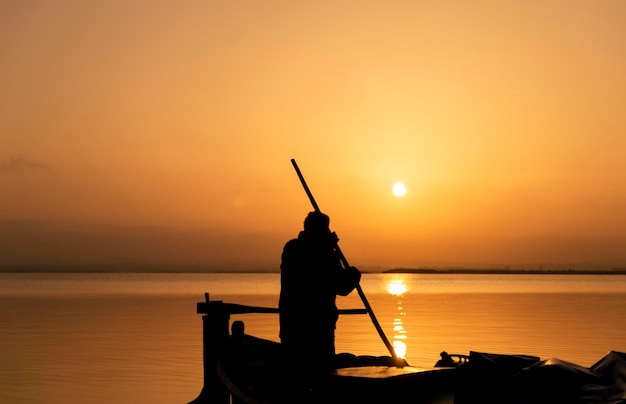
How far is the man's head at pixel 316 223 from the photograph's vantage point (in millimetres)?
10375

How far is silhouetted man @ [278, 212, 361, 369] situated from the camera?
10430 millimetres

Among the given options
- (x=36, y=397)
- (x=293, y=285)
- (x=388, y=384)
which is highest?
(x=293, y=285)

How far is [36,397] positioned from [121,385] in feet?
8.32

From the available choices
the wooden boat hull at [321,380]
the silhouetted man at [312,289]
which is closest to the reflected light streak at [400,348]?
the wooden boat hull at [321,380]

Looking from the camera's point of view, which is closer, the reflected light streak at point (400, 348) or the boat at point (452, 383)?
the boat at point (452, 383)

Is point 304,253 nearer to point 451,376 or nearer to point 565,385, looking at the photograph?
point 451,376

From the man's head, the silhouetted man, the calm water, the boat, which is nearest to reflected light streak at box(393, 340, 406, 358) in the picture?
the calm water

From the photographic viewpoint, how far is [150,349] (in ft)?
97.9

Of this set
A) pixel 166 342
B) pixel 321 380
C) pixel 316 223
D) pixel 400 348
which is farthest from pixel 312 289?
pixel 166 342

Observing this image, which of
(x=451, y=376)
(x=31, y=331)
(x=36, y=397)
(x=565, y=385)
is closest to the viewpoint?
(x=565, y=385)

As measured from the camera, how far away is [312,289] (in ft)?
34.8

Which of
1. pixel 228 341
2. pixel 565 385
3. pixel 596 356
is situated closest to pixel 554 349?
pixel 596 356

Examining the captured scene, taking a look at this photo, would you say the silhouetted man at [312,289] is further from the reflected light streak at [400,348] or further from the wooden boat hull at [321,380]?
the reflected light streak at [400,348]

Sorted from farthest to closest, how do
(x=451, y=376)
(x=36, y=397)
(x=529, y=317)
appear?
1. (x=529, y=317)
2. (x=36, y=397)
3. (x=451, y=376)
